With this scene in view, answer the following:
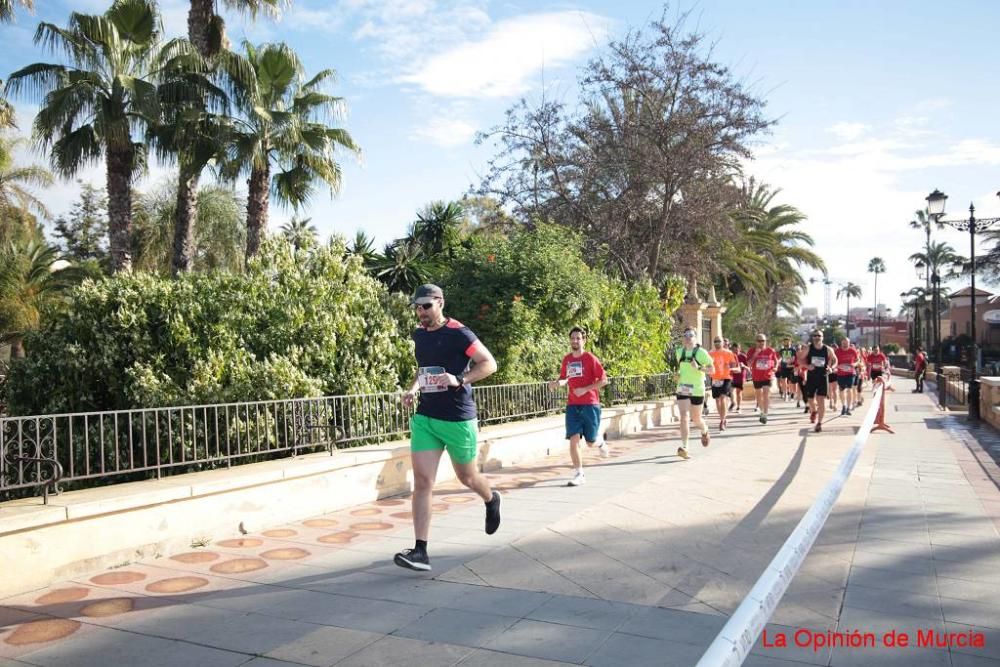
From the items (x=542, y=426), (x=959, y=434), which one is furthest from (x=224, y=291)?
(x=959, y=434)

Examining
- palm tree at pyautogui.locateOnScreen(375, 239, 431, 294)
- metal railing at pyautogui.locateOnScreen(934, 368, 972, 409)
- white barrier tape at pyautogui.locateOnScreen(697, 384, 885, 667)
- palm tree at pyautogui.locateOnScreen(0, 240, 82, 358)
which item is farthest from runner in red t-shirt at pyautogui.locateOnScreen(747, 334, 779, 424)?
palm tree at pyautogui.locateOnScreen(0, 240, 82, 358)

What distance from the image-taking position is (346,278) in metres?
11.0

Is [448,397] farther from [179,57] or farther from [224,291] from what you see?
[179,57]

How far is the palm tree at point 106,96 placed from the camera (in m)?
15.3

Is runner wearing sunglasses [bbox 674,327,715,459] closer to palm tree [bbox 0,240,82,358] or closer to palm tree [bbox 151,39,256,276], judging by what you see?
palm tree [bbox 151,39,256,276]

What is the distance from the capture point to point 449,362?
16.5 feet

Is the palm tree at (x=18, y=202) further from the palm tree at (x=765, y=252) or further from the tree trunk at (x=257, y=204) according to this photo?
the palm tree at (x=765, y=252)

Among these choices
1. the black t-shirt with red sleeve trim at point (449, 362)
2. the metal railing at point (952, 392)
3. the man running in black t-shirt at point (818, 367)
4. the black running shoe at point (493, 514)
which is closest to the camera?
the black t-shirt with red sleeve trim at point (449, 362)

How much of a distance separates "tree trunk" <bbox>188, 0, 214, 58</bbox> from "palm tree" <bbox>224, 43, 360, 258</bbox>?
3.45 feet

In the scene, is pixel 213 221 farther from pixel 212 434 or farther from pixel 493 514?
pixel 493 514

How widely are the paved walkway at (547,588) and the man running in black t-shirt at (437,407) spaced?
0.48m

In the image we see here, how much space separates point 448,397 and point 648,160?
50.8 ft

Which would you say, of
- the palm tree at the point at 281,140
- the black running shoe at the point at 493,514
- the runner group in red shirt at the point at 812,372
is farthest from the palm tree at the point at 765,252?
the black running shoe at the point at 493,514

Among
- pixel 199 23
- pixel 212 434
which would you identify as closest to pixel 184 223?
pixel 199 23
